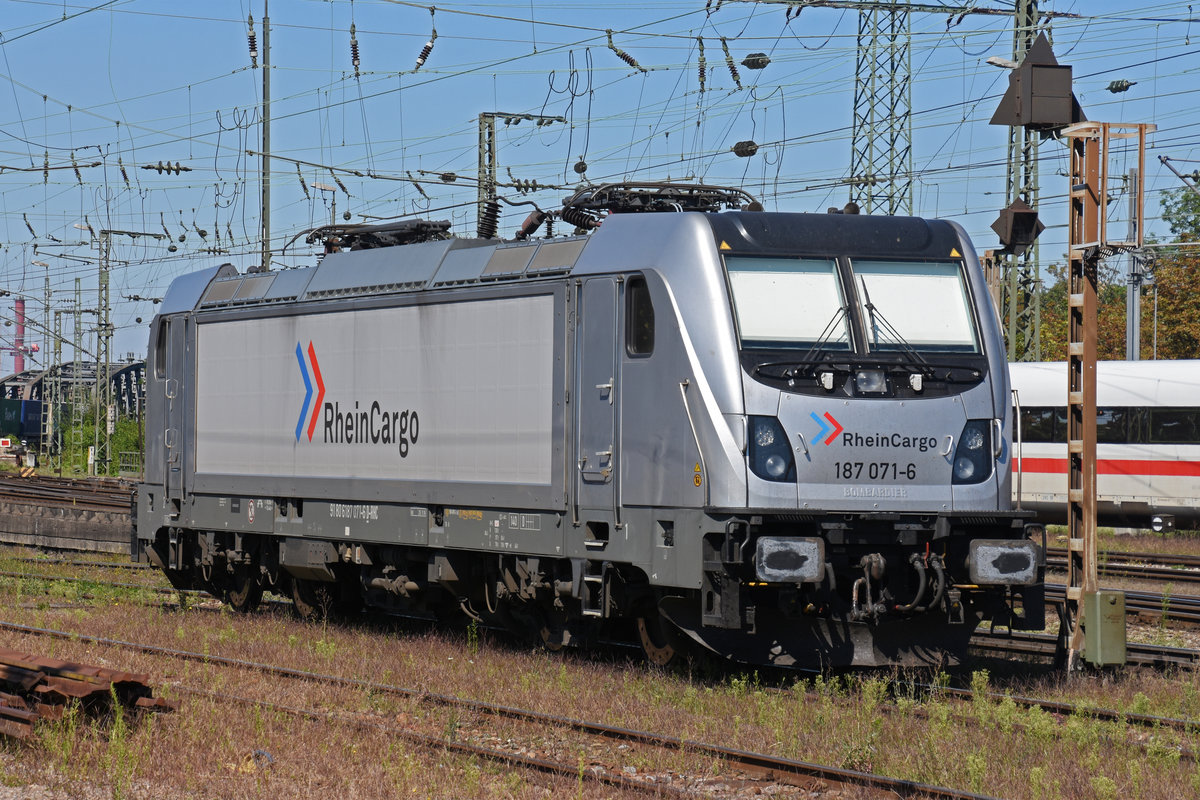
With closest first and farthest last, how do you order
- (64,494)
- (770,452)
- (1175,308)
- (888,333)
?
1. (770,452)
2. (888,333)
3. (64,494)
4. (1175,308)

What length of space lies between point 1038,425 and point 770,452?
64.8ft

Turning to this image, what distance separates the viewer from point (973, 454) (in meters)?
11.1

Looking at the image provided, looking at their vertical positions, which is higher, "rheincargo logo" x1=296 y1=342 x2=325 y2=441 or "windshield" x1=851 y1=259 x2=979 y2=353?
"windshield" x1=851 y1=259 x2=979 y2=353

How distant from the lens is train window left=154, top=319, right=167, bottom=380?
56.3ft

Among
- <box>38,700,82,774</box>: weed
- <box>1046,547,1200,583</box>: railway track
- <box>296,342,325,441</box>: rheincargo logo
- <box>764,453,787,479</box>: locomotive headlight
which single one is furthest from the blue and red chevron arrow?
<box>1046,547,1200,583</box>: railway track

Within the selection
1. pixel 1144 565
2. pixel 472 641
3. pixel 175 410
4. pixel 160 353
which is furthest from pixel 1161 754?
pixel 1144 565

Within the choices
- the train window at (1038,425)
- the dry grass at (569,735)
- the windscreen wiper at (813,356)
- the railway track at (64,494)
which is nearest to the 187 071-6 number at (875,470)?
the windscreen wiper at (813,356)

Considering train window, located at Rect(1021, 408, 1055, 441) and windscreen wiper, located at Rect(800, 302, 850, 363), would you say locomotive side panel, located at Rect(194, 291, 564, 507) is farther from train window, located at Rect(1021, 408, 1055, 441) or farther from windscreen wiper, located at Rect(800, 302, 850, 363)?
train window, located at Rect(1021, 408, 1055, 441)

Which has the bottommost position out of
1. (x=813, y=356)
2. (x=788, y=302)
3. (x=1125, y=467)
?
(x=1125, y=467)

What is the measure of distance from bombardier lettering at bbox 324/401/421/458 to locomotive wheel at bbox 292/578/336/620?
1998mm

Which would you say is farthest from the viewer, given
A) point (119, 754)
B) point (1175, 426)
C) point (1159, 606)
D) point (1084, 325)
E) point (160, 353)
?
point (1175, 426)

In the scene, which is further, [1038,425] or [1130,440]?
[1038,425]

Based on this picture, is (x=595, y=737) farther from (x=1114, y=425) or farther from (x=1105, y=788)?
(x=1114, y=425)

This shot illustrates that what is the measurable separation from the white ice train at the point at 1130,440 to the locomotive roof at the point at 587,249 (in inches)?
660
